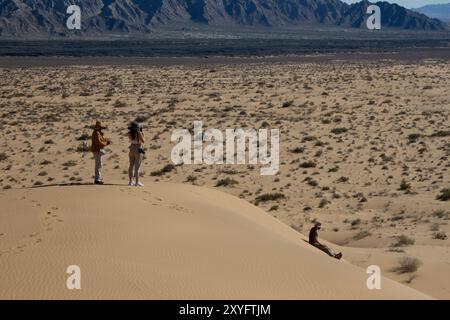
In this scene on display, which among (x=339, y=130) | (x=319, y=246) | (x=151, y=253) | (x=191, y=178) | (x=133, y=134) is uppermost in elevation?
(x=133, y=134)

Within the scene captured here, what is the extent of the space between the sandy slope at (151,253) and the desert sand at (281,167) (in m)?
0.05

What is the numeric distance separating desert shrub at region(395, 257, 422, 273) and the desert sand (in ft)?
0.12

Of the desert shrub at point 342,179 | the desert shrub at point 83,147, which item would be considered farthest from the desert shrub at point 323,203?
the desert shrub at point 83,147

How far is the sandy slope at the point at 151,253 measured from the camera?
8.38m

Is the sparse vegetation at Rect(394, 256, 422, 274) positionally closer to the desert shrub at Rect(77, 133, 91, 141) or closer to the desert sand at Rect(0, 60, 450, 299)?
the desert sand at Rect(0, 60, 450, 299)

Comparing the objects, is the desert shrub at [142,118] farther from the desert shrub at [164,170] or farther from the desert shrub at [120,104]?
the desert shrub at [164,170]

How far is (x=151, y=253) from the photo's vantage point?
9.74 meters

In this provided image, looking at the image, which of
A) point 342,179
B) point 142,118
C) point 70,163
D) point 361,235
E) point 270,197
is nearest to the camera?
point 361,235

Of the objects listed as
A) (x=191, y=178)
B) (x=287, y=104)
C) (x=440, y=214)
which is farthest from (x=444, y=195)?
(x=287, y=104)

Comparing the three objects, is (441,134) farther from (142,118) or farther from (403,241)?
(403,241)

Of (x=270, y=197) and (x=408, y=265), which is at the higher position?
(x=408, y=265)

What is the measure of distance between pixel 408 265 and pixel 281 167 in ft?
35.7

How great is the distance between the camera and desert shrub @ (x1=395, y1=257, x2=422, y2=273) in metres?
12.6

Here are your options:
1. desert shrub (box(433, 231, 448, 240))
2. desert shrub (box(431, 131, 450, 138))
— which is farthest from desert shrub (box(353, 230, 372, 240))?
desert shrub (box(431, 131, 450, 138))
